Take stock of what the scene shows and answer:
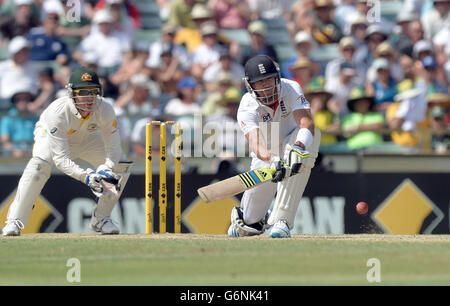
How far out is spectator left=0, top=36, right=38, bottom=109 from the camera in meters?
14.4

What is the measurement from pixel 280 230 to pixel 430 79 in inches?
218

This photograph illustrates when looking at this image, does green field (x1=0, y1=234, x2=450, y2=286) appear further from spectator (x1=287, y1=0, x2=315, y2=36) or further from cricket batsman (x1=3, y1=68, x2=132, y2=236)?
spectator (x1=287, y1=0, x2=315, y2=36)

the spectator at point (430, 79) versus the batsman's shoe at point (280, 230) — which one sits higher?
the spectator at point (430, 79)

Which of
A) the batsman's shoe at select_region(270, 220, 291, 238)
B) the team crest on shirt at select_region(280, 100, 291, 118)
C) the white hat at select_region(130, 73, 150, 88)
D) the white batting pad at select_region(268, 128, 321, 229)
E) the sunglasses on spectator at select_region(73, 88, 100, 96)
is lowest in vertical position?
the batsman's shoe at select_region(270, 220, 291, 238)

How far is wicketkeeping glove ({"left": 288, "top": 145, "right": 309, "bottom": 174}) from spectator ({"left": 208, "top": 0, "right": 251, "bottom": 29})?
6869mm

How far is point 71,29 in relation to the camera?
15547 mm

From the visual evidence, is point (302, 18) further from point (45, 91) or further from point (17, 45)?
point (17, 45)

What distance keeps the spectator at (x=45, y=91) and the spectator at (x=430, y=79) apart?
17.3ft

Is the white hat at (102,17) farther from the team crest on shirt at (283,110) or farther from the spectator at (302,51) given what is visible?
the team crest on shirt at (283,110)


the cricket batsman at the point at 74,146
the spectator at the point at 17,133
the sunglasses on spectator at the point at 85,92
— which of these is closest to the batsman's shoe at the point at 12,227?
the cricket batsman at the point at 74,146

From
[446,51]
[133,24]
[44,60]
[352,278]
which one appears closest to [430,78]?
[446,51]

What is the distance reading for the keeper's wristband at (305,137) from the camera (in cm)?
948

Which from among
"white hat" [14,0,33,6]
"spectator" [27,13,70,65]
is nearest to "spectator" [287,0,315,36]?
"spectator" [27,13,70,65]
